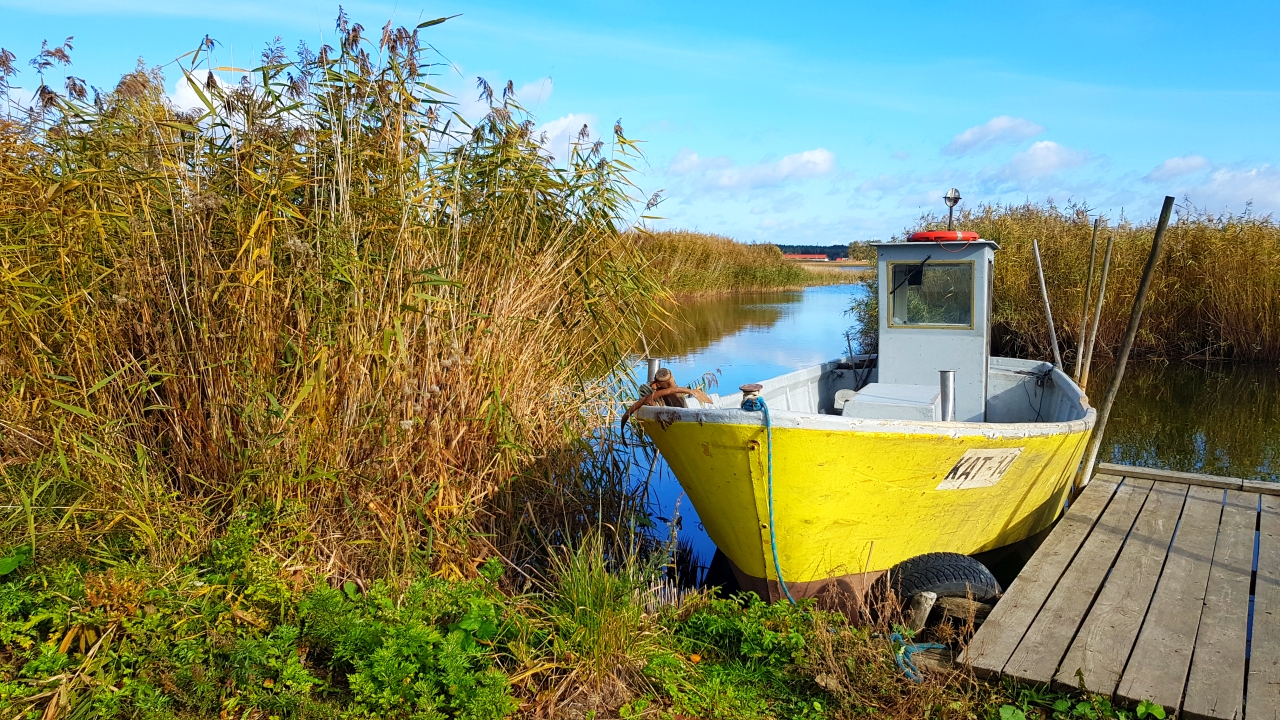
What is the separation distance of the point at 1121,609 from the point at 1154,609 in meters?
0.16

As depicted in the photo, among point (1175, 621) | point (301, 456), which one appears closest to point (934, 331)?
point (1175, 621)

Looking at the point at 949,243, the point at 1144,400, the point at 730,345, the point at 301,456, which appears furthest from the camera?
the point at 730,345

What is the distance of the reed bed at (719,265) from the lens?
24.6 m

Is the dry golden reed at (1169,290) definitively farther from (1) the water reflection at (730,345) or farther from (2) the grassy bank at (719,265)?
(2) the grassy bank at (719,265)

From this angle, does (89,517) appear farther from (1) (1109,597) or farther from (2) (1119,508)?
(2) (1119,508)

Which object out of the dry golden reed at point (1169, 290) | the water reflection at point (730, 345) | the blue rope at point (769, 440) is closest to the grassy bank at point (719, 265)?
the water reflection at point (730, 345)

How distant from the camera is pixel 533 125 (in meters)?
5.10

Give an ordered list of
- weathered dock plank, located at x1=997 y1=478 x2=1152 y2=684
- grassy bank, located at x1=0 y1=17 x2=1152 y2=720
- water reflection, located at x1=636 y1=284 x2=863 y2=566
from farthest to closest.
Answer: water reflection, located at x1=636 y1=284 x2=863 y2=566 < weathered dock plank, located at x1=997 y1=478 x2=1152 y2=684 < grassy bank, located at x1=0 y1=17 x2=1152 y2=720

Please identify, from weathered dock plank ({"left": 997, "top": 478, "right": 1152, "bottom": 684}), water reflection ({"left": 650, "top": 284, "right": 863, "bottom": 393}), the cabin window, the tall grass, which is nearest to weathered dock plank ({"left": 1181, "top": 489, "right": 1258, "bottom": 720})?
weathered dock plank ({"left": 997, "top": 478, "right": 1152, "bottom": 684})

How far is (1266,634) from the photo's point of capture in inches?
149

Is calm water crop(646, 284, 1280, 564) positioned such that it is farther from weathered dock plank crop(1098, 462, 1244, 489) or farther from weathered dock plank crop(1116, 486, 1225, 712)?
weathered dock plank crop(1098, 462, 1244, 489)

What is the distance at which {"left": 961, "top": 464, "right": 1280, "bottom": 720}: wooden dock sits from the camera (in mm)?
3352

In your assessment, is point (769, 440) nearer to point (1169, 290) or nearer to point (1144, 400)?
point (1144, 400)

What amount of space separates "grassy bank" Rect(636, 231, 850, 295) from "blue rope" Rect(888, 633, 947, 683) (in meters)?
15.7
